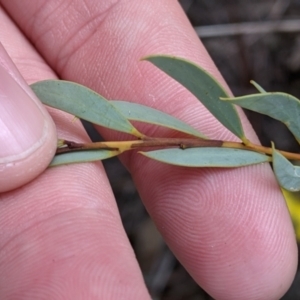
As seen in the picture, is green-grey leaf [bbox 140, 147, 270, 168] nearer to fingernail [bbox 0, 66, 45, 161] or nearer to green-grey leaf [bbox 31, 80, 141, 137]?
green-grey leaf [bbox 31, 80, 141, 137]

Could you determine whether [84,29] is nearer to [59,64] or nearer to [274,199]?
[59,64]

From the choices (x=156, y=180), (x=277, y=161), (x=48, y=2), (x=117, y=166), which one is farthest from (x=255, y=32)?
(x=277, y=161)

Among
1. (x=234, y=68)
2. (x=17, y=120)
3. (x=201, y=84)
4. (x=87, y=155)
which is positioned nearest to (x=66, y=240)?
(x=87, y=155)

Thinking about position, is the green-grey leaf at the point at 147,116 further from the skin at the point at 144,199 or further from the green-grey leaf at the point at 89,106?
the skin at the point at 144,199

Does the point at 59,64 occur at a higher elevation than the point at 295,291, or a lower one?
higher

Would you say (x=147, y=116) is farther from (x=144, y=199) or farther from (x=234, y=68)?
(x=234, y=68)

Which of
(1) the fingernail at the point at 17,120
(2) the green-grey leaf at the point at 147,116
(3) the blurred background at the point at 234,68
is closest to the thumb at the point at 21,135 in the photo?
(1) the fingernail at the point at 17,120
